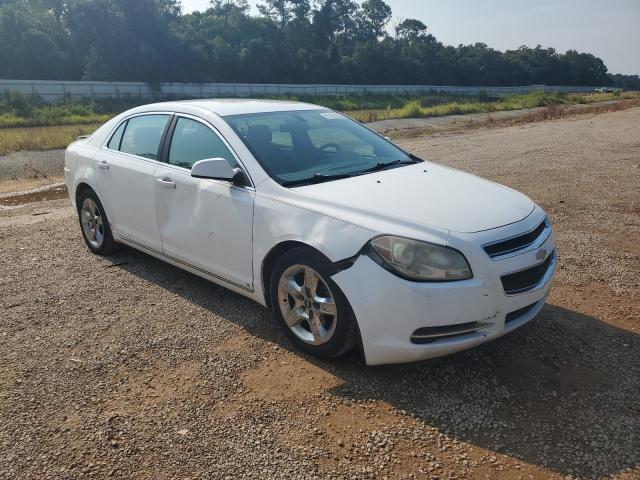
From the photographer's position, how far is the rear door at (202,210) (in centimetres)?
380

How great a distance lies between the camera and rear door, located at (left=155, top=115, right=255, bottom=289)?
3805mm

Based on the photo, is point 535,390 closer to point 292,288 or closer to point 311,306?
point 311,306

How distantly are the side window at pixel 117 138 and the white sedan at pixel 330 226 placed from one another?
0.09 metres

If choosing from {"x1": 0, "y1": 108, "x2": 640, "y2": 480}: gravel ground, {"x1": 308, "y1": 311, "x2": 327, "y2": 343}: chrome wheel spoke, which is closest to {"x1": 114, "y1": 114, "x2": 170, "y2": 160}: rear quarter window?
{"x1": 0, "y1": 108, "x2": 640, "y2": 480}: gravel ground

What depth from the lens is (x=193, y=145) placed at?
4336mm

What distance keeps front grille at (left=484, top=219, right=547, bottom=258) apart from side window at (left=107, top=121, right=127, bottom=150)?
3.74 meters

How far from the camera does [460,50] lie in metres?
116

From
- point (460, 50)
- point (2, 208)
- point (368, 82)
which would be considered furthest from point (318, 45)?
point (2, 208)

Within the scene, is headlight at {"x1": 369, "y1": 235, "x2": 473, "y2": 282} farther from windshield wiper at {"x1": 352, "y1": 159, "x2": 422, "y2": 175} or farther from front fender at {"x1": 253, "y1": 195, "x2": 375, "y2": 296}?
windshield wiper at {"x1": 352, "y1": 159, "x2": 422, "y2": 175}

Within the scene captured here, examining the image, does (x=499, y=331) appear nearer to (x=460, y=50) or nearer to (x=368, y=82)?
(x=368, y=82)

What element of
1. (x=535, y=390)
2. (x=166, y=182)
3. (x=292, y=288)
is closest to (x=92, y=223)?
(x=166, y=182)

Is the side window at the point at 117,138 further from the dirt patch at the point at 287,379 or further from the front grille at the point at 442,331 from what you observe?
the front grille at the point at 442,331

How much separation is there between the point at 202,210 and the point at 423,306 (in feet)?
6.31

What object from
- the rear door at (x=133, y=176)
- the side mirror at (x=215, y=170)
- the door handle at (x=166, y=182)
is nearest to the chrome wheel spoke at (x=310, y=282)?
the side mirror at (x=215, y=170)
